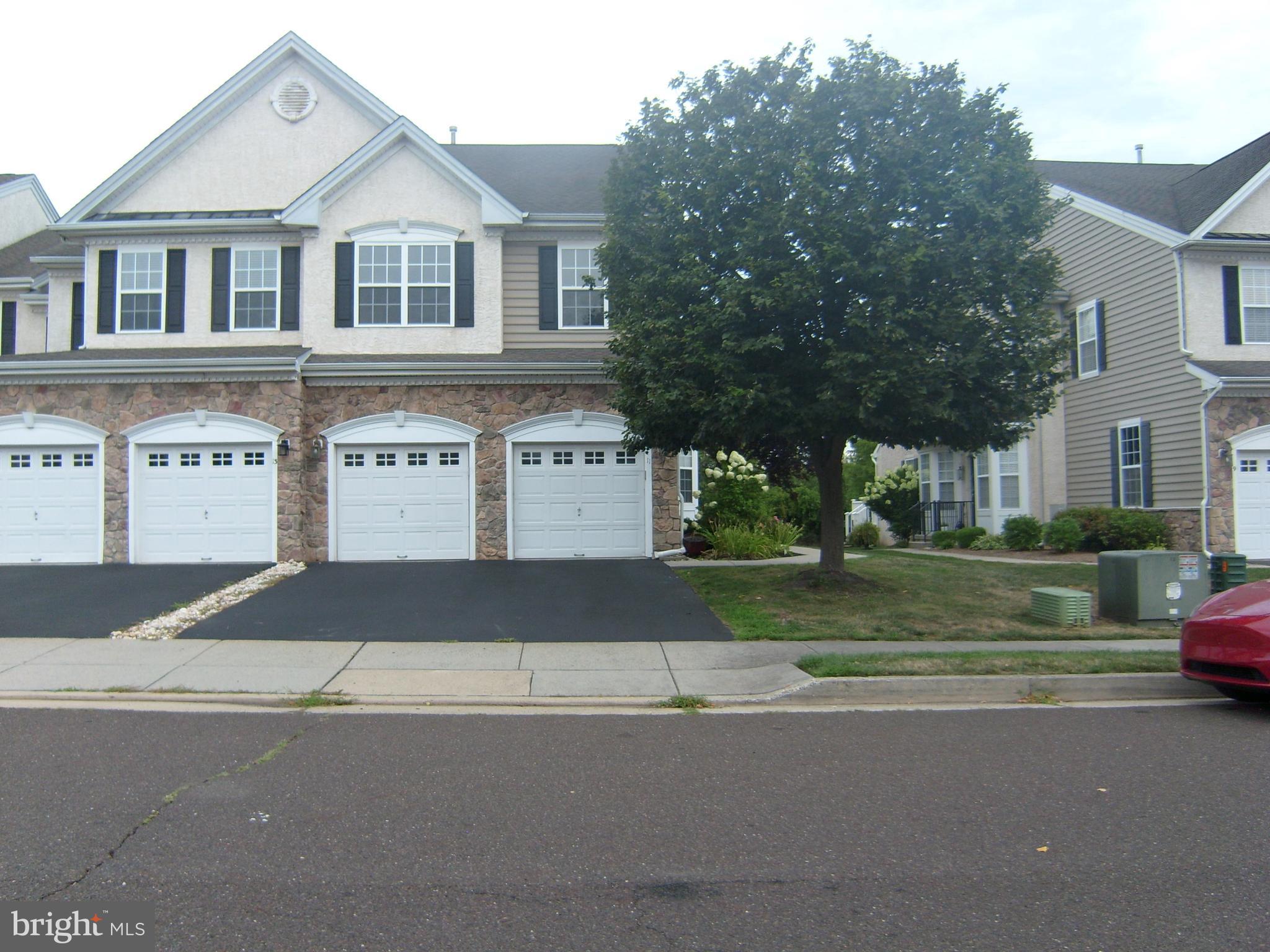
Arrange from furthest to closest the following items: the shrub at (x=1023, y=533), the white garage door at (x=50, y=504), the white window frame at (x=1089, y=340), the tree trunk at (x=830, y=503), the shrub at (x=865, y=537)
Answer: the shrub at (x=865, y=537), the white window frame at (x=1089, y=340), the shrub at (x=1023, y=533), the white garage door at (x=50, y=504), the tree trunk at (x=830, y=503)

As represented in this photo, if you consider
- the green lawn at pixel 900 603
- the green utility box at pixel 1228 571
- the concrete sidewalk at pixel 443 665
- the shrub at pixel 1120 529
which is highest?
the shrub at pixel 1120 529

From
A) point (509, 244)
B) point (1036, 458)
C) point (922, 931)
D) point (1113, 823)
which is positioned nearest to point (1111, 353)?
point (1036, 458)

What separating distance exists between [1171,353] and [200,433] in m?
18.9

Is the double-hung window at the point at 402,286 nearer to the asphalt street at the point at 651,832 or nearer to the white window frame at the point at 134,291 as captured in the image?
the white window frame at the point at 134,291

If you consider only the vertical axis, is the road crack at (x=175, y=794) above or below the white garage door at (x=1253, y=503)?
below

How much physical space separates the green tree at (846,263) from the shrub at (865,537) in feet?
44.8

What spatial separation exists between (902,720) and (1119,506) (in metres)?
15.5

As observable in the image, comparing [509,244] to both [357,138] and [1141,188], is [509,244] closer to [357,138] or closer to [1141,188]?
[357,138]

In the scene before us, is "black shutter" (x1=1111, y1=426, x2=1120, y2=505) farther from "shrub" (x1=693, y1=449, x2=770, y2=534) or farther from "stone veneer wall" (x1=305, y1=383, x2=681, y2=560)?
"stone veneer wall" (x1=305, y1=383, x2=681, y2=560)

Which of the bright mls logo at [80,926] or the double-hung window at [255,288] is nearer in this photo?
the bright mls logo at [80,926]

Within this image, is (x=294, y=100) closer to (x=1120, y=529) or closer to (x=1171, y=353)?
(x=1171, y=353)

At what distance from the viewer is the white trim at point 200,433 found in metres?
16.5

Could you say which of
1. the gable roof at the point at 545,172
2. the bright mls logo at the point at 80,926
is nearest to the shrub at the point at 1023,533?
the gable roof at the point at 545,172

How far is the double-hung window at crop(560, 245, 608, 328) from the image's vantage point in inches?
720
